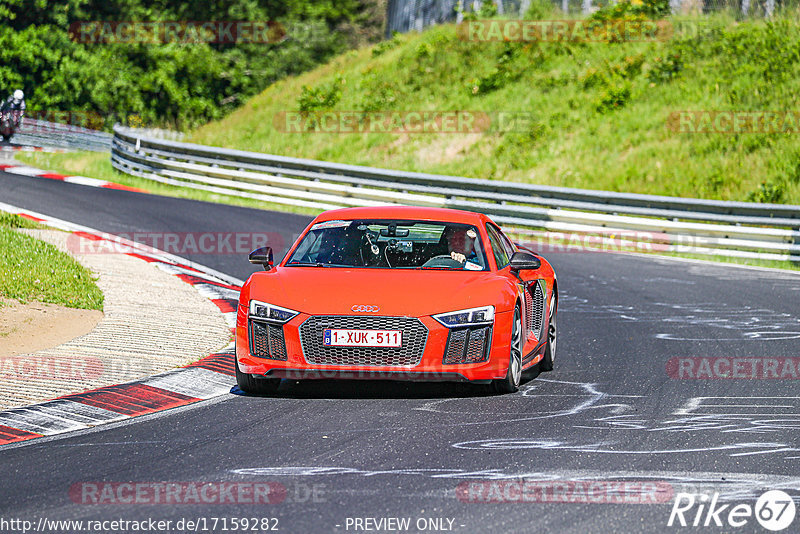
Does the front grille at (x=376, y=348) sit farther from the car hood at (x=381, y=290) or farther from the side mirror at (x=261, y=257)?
the side mirror at (x=261, y=257)

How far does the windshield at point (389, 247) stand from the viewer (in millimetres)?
9078

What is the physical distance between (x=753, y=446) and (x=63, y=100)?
1706 inches

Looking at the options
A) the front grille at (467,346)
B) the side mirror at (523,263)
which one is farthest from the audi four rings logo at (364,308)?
the side mirror at (523,263)

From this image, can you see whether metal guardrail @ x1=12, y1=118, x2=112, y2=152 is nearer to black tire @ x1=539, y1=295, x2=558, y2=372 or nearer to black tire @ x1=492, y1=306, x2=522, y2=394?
black tire @ x1=539, y1=295, x2=558, y2=372

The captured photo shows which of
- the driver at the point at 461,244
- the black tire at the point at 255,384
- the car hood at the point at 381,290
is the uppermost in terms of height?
the driver at the point at 461,244

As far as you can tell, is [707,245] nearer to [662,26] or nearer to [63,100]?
[662,26]

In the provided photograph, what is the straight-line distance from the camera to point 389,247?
936cm

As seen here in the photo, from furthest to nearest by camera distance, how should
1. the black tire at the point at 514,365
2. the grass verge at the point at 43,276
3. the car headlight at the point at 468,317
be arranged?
the grass verge at the point at 43,276 → the black tire at the point at 514,365 → the car headlight at the point at 468,317

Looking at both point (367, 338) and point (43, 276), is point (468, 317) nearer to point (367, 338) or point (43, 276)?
point (367, 338)

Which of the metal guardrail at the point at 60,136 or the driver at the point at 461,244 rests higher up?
the driver at the point at 461,244

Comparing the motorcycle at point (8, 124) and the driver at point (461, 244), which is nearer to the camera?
the driver at point (461, 244)

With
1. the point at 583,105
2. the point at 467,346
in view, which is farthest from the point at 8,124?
the point at 467,346

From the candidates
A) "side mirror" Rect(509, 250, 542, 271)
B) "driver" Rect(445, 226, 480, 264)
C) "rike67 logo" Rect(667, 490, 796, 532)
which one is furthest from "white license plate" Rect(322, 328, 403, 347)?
"rike67 logo" Rect(667, 490, 796, 532)

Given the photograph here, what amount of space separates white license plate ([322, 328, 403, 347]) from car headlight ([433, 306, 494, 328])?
0.32 m
